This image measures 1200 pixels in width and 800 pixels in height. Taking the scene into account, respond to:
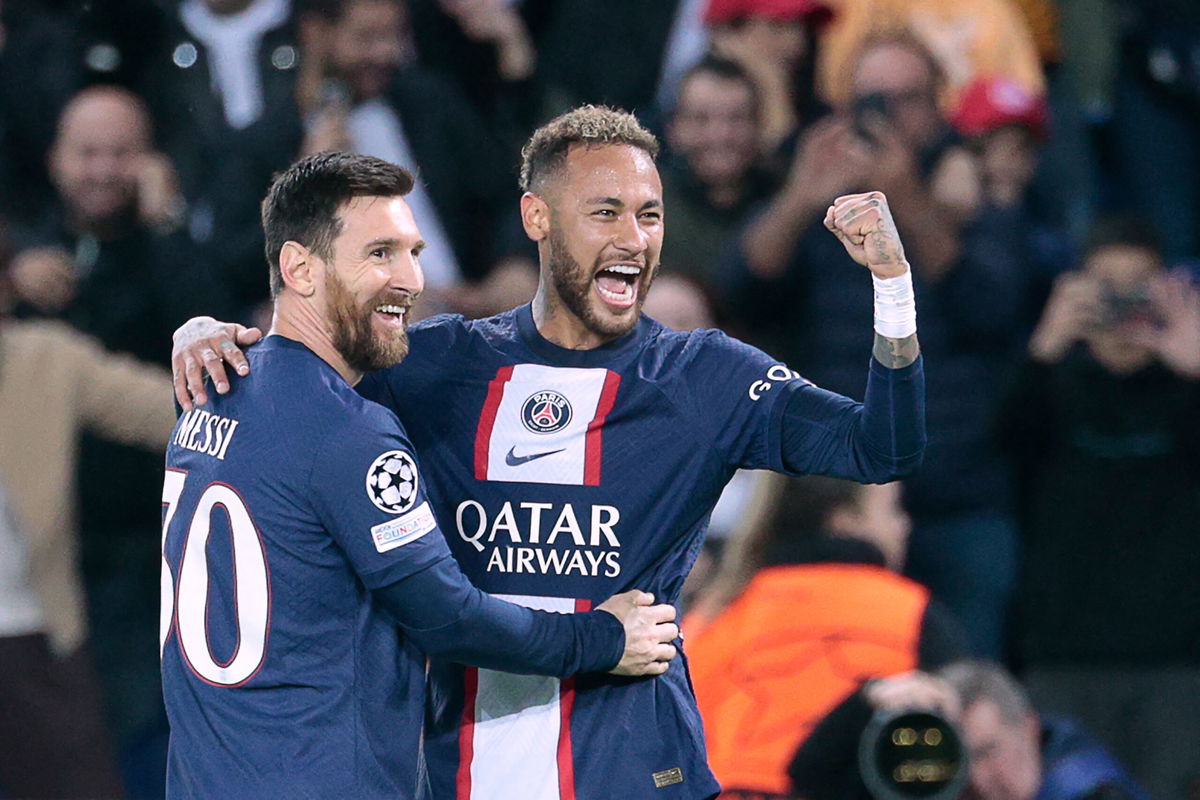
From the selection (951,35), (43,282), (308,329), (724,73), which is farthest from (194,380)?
(951,35)

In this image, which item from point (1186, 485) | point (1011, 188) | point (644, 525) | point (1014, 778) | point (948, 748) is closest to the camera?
point (644, 525)

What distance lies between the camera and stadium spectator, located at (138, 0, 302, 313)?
278 inches

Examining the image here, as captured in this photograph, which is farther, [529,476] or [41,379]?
[41,379]

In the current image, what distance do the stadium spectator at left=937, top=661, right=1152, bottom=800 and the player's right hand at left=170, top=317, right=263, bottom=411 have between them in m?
2.66

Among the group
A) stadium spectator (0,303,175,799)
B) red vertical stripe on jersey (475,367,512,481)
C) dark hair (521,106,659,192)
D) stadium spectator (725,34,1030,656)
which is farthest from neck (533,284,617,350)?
stadium spectator (0,303,175,799)

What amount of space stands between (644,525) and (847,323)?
290cm

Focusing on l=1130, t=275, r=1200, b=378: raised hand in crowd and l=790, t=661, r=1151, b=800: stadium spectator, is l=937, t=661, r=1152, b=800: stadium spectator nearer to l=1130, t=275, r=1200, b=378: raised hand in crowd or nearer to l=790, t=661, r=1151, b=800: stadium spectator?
l=790, t=661, r=1151, b=800: stadium spectator

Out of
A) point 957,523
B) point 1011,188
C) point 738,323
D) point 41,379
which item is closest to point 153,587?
point 41,379

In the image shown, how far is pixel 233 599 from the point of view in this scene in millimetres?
3559

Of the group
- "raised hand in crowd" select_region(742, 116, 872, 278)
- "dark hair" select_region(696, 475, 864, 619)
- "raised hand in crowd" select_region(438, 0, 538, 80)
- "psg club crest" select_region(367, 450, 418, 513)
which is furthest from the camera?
"raised hand in crowd" select_region(438, 0, 538, 80)

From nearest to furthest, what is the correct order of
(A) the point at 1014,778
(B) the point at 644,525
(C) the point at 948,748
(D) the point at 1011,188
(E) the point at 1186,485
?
1. (B) the point at 644,525
2. (C) the point at 948,748
3. (A) the point at 1014,778
4. (E) the point at 1186,485
5. (D) the point at 1011,188

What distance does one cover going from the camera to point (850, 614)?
557 centimetres

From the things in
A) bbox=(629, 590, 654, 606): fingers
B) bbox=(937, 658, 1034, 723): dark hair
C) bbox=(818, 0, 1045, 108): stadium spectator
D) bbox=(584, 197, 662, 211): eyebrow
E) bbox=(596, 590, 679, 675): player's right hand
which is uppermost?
bbox=(818, 0, 1045, 108): stadium spectator

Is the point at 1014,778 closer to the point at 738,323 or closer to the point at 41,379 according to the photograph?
the point at 738,323
